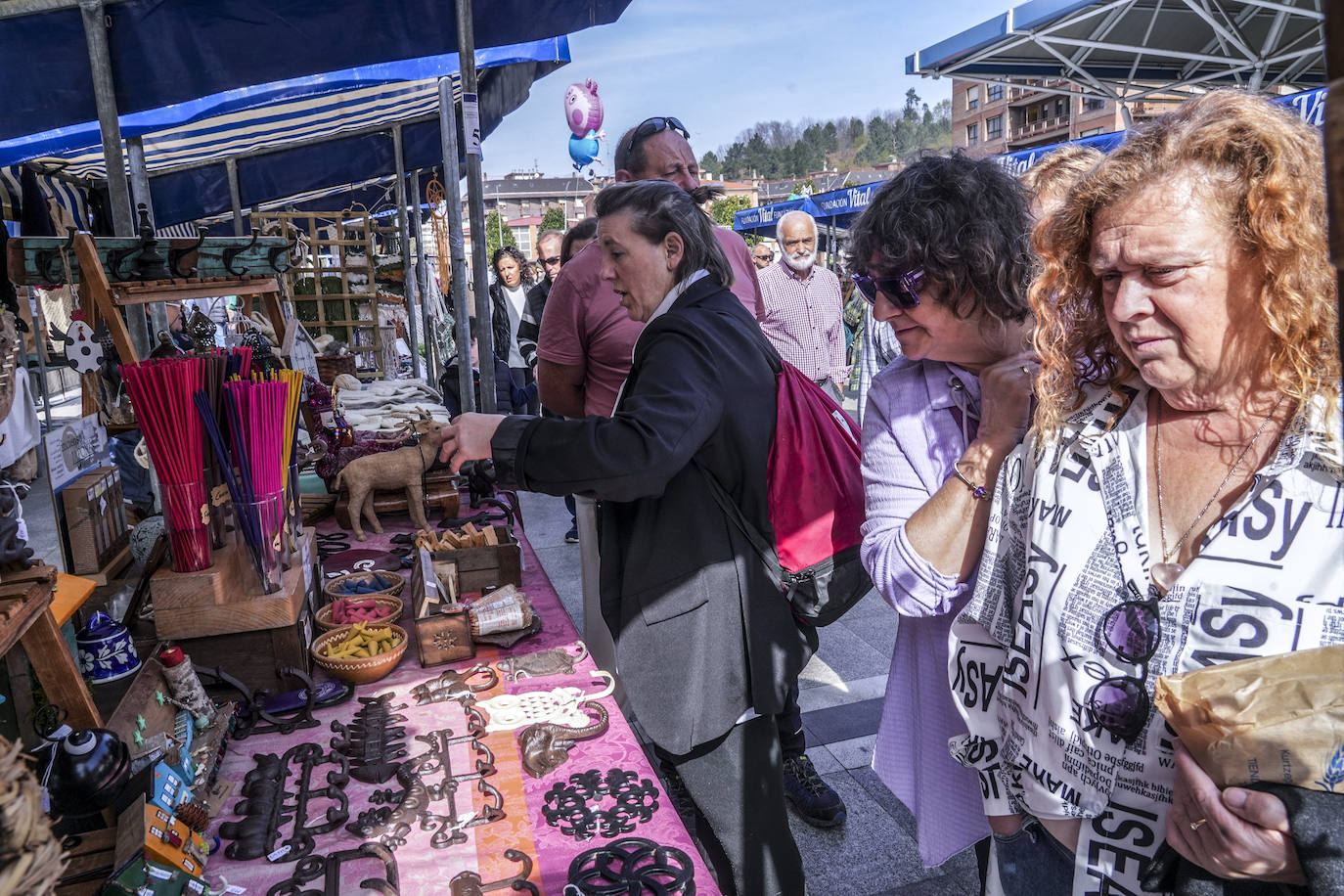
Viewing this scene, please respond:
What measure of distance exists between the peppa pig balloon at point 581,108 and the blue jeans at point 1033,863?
40.4ft

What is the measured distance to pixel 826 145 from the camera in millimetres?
90500

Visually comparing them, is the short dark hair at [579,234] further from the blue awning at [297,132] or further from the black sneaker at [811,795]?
the black sneaker at [811,795]

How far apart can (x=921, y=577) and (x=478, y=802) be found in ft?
2.69

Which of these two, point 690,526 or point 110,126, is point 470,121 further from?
point 690,526

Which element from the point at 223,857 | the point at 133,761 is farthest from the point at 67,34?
the point at 223,857

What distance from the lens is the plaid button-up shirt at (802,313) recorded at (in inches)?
208

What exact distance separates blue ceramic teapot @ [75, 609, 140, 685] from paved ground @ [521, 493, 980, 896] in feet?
5.83

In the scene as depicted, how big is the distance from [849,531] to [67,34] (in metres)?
2.43

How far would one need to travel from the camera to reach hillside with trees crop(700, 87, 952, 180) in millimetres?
81688

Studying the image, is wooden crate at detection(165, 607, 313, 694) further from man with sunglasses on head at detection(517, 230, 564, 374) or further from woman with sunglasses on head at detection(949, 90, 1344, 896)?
man with sunglasses on head at detection(517, 230, 564, 374)

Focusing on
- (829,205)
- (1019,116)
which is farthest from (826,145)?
(829,205)

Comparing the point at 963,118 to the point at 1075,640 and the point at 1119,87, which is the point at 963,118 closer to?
the point at 1119,87

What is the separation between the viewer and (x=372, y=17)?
2807 mm

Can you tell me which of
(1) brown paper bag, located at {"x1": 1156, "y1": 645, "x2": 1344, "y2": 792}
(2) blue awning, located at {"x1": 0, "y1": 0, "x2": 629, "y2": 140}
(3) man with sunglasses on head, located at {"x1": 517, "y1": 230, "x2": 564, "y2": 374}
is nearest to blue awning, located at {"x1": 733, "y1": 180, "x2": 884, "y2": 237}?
(3) man with sunglasses on head, located at {"x1": 517, "y1": 230, "x2": 564, "y2": 374}
